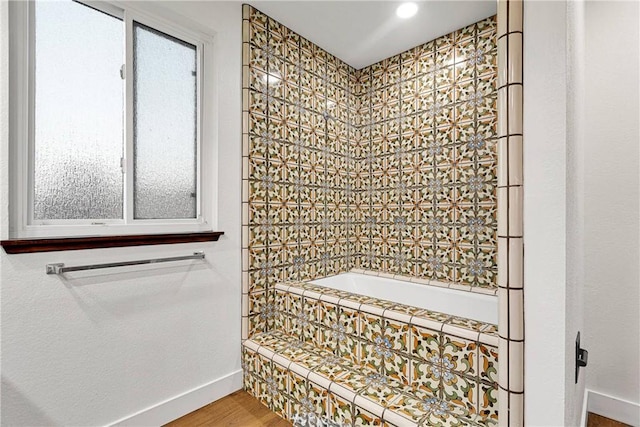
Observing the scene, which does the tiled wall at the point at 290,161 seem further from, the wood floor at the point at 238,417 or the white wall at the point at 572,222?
the white wall at the point at 572,222

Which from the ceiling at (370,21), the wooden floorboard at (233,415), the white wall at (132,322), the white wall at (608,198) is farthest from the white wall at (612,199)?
the white wall at (132,322)

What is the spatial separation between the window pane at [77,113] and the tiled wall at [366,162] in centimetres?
71

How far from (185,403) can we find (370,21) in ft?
8.61

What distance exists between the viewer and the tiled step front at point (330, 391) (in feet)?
4.30

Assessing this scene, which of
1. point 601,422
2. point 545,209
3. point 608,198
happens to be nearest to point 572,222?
point 545,209

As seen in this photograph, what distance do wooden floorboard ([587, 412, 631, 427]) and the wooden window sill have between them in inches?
92.8

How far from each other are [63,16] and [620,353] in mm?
3342

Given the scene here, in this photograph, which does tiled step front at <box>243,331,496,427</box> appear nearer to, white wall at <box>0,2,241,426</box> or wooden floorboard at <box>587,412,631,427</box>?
white wall at <box>0,2,241,426</box>

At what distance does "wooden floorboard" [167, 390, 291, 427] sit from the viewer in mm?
1671

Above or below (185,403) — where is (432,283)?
above

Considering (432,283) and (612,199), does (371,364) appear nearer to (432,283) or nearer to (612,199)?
(432,283)

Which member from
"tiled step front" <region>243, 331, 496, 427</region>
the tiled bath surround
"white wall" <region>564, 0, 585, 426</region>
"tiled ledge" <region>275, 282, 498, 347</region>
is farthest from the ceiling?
"tiled step front" <region>243, 331, 496, 427</region>

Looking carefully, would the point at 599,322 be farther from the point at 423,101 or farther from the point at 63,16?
the point at 63,16

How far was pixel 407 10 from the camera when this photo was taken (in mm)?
2041
